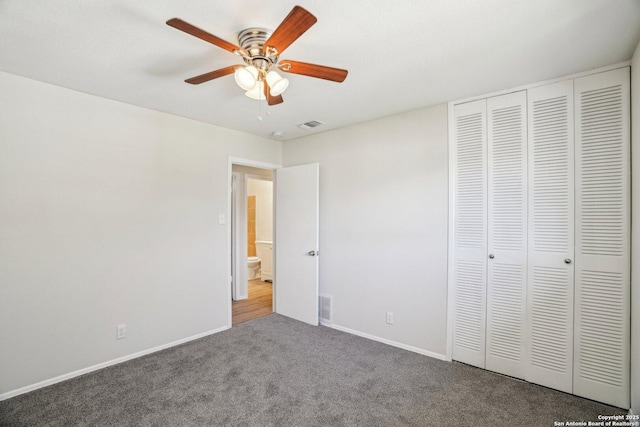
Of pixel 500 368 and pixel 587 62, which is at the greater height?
pixel 587 62

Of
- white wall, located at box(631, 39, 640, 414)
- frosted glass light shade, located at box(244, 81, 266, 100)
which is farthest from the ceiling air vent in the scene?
white wall, located at box(631, 39, 640, 414)

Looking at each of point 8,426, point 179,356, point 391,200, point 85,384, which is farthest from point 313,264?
point 8,426

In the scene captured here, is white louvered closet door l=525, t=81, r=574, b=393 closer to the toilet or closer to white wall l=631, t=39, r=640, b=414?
white wall l=631, t=39, r=640, b=414

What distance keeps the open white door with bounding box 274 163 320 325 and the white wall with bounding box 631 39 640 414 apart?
2.71 m

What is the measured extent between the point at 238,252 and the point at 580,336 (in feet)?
13.8

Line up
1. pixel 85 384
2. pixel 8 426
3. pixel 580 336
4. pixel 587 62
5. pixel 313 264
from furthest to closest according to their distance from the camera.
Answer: pixel 313 264 → pixel 85 384 → pixel 580 336 → pixel 587 62 → pixel 8 426

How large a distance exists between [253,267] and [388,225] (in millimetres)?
3749

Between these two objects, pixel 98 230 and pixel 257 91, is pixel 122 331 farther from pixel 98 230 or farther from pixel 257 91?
pixel 257 91

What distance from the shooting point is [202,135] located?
11.0ft

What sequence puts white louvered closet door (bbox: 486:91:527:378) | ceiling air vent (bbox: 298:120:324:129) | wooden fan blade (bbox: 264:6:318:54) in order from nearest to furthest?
wooden fan blade (bbox: 264:6:318:54) → white louvered closet door (bbox: 486:91:527:378) → ceiling air vent (bbox: 298:120:324:129)

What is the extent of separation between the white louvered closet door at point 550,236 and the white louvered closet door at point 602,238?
55mm

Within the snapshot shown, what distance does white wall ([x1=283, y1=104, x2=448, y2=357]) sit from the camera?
2.84 metres

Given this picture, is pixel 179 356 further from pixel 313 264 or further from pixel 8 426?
pixel 313 264

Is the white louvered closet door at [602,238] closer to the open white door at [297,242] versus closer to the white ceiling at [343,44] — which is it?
the white ceiling at [343,44]
